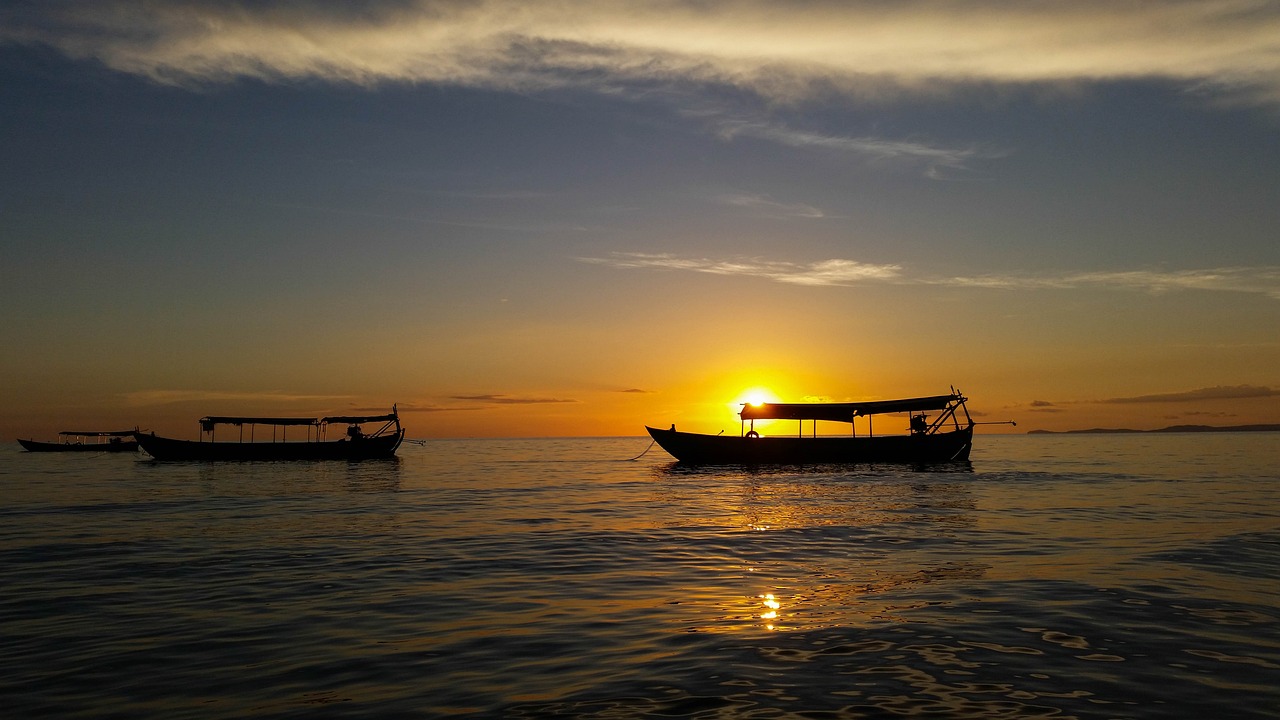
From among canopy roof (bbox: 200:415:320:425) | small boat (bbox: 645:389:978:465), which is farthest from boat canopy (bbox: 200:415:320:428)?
small boat (bbox: 645:389:978:465)

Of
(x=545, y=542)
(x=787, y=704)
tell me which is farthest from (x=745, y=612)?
(x=545, y=542)

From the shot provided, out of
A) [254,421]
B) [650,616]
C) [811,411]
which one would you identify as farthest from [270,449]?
[650,616]

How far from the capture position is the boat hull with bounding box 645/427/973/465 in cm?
6122

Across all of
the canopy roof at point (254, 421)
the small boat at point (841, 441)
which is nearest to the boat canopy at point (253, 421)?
the canopy roof at point (254, 421)

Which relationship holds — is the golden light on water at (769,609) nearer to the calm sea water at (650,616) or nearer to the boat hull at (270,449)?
the calm sea water at (650,616)

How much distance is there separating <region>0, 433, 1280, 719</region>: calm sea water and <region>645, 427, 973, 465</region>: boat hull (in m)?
32.9

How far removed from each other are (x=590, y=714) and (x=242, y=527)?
22.5m

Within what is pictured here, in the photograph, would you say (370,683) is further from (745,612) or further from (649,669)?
(745,612)

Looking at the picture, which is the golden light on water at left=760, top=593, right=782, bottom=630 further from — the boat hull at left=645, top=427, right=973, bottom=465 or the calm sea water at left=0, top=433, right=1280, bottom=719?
the boat hull at left=645, top=427, right=973, bottom=465

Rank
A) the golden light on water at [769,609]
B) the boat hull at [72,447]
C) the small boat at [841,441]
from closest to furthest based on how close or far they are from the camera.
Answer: the golden light on water at [769,609], the small boat at [841,441], the boat hull at [72,447]

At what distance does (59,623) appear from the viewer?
12.4 meters

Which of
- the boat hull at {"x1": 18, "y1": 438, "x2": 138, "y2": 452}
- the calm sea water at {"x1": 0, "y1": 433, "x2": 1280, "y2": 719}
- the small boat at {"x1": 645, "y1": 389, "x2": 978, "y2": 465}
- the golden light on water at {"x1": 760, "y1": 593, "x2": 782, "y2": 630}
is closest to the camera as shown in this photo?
the calm sea water at {"x1": 0, "y1": 433, "x2": 1280, "y2": 719}

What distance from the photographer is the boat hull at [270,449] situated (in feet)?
258

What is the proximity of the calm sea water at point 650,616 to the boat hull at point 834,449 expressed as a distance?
32858 mm
